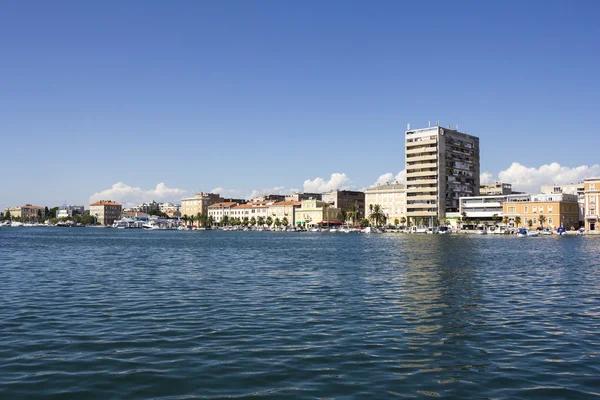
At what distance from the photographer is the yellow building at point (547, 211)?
502 ft

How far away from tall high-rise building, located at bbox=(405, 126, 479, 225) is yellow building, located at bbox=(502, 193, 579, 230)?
2275 centimetres

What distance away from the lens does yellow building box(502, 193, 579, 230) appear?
153 m

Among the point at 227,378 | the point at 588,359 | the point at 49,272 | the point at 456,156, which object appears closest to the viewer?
the point at 227,378

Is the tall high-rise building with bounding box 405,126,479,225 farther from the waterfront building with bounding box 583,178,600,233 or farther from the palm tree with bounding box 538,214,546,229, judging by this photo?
the waterfront building with bounding box 583,178,600,233

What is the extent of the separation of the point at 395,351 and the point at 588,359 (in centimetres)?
516

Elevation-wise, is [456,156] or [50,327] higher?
[456,156]

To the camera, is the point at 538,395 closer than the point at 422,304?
Yes

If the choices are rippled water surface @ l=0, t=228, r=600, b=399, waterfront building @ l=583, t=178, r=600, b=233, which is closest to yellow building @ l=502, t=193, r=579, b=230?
waterfront building @ l=583, t=178, r=600, b=233

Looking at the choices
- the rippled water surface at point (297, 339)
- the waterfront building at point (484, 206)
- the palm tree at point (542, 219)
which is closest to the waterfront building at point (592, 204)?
the palm tree at point (542, 219)

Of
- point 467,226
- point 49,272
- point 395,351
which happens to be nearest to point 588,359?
point 395,351

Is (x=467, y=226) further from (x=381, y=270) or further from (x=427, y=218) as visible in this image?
(x=381, y=270)

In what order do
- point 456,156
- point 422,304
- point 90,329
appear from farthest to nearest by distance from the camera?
point 456,156
point 422,304
point 90,329

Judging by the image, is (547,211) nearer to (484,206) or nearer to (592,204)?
(592,204)

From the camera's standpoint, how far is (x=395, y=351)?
15.4 m
